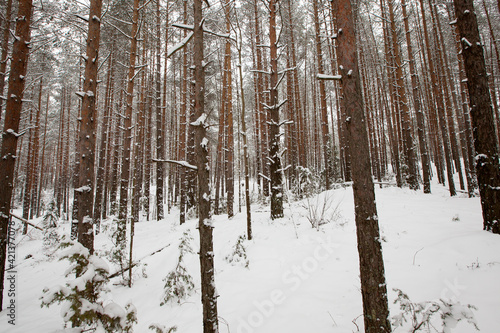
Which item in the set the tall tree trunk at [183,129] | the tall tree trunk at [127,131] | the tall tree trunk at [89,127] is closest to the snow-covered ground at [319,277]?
the tall tree trunk at [127,131]

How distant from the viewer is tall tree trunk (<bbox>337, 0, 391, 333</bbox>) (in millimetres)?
2498

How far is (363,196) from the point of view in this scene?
267 cm

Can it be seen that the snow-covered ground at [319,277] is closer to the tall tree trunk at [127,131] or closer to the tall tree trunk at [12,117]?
the tall tree trunk at [127,131]

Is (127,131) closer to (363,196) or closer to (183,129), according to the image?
(183,129)

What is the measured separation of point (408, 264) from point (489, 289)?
0.94 m

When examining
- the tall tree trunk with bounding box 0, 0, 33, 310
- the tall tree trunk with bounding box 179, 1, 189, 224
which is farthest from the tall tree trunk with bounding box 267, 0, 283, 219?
the tall tree trunk with bounding box 0, 0, 33, 310

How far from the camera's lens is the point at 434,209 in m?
6.38

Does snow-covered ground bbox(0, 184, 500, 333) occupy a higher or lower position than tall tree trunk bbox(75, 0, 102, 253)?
lower

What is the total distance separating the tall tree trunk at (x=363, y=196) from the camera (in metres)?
2.50

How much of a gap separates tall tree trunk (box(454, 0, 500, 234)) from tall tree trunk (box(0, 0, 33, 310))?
31.8 ft

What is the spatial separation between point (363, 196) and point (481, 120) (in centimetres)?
382

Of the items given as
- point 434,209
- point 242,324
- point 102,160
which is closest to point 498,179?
point 434,209

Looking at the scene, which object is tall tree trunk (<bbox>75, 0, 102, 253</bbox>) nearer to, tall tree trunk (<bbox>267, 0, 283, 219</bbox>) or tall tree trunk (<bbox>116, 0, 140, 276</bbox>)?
tall tree trunk (<bbox>116, 0, 140, 276</bbox>)

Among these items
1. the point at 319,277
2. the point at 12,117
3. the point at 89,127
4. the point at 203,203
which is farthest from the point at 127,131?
the point at 319,277
